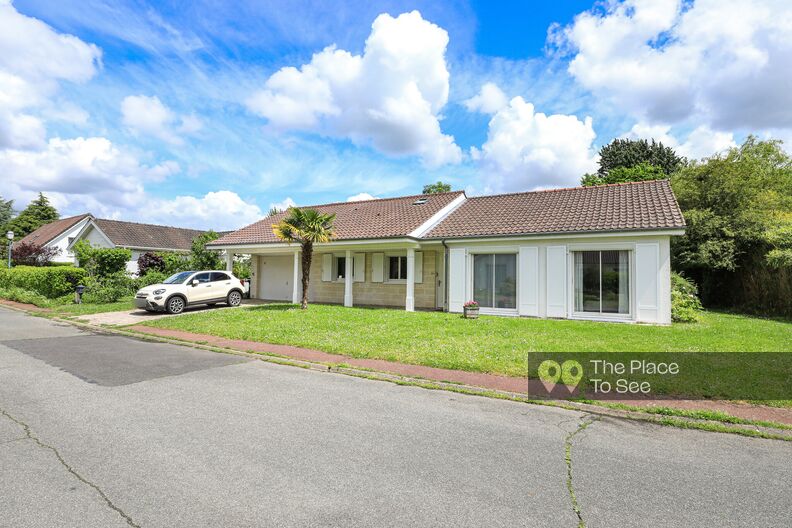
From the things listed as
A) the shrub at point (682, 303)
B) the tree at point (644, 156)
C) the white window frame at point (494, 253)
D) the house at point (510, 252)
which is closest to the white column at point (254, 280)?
the house at point (510, 252)

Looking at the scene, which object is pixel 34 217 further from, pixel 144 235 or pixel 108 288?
pixel 108 288

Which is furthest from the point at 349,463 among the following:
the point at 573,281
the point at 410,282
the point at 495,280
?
the point at 410,282

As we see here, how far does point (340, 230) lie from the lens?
19109mm

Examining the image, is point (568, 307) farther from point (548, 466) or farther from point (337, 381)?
point (548, 466)

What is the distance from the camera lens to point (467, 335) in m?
10.5

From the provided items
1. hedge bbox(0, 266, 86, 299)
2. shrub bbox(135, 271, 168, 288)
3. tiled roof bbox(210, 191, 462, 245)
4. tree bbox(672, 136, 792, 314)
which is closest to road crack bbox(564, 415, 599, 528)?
tiled roof bbox(210, 191, 462, 245)

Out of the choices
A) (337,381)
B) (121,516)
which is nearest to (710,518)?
(121,516)

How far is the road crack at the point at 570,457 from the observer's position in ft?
10.3

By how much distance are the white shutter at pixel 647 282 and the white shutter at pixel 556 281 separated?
206 cm

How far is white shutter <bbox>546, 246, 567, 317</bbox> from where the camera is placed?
13.7m

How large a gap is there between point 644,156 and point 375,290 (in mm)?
29649

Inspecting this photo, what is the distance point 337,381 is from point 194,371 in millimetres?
2724

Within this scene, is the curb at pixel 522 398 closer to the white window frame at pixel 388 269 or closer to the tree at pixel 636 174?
the white window frame at pixel 388 269

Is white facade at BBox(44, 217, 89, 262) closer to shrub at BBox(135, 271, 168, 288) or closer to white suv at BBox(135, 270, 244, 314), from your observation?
shrub at BBox(135, 271, 168, 288)
